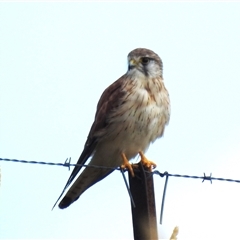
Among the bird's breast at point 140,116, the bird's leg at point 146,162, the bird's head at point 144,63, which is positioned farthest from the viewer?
the bird's head at point 144,63

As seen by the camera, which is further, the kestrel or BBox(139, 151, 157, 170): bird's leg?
the kestrel

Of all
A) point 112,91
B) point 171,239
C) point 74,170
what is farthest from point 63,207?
point 171,239

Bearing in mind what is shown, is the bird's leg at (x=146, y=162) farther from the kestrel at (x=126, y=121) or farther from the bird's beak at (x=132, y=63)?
the bird's beak at (x=132, y=63)

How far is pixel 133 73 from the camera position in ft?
18.8

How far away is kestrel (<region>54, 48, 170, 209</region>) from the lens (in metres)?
5.40

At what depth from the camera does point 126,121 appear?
17.8 ft

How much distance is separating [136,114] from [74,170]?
62cm

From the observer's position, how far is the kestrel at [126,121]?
17.7 ft

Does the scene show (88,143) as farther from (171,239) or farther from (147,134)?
(171,239)

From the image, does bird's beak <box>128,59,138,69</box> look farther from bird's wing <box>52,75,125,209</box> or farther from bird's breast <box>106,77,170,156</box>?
bird's breast <box>106,77,170,156</box>

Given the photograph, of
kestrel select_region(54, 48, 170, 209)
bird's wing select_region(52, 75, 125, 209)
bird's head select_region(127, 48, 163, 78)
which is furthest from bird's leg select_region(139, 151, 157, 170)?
bird's head select_region(127, 48, 163, 78)

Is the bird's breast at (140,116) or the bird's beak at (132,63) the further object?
the bird's beak at (132,63)

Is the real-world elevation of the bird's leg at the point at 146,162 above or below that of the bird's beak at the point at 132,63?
below

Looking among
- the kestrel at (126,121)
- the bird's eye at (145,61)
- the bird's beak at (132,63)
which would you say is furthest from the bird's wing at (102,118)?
the bird's eye at (145,61)
